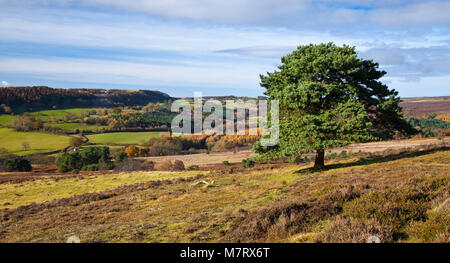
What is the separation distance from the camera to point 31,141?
4424 inches

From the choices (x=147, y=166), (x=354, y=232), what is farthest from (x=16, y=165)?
(x=354, y=232)

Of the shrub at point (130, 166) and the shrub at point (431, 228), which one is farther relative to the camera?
the shrub at point (130, 166)

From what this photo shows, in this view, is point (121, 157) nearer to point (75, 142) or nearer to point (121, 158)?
point (121, 158)

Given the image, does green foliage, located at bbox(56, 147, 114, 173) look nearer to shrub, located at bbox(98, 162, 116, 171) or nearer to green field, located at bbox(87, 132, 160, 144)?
shrub, located at bbox(98, 162, 116, 171)

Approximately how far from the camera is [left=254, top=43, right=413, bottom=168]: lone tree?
72.0 feet

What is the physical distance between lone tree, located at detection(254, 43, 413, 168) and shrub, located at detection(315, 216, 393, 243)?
45.8 ft

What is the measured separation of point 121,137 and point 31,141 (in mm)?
32798

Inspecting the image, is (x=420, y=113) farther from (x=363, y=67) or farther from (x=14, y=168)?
(x=14, y=168)

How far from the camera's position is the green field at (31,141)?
103 metres

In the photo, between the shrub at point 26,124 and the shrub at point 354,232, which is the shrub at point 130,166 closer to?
the shrub at point 354,232

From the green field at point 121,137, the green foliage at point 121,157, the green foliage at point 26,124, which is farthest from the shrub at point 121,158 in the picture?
the green foliage at point 26,124

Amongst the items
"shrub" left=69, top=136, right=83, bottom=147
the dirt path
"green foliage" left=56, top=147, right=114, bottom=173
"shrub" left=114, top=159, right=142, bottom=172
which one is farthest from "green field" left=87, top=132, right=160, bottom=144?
"shrub" left=114, top=159, right=142, bottom=172

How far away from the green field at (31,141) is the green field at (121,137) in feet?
39.5
